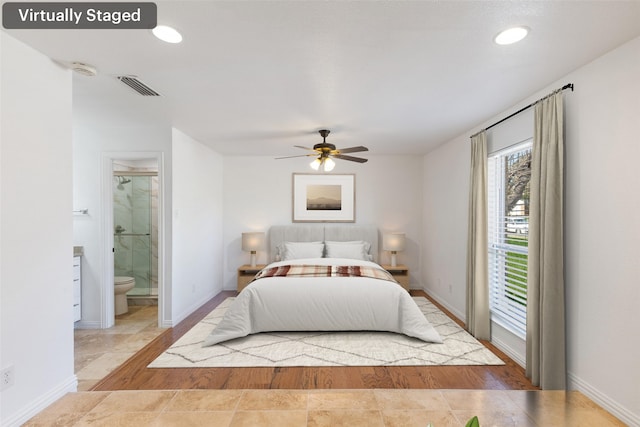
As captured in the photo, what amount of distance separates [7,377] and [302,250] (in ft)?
11.9

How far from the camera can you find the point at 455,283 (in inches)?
168

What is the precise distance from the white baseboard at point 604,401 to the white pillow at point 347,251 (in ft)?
10.0

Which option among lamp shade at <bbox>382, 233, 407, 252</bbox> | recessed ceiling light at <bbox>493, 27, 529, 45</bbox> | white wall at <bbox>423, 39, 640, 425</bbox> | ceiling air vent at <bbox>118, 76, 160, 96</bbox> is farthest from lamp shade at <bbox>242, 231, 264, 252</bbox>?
recessed ceiling light at <bbox>493, 27, 529, 45</bbox>

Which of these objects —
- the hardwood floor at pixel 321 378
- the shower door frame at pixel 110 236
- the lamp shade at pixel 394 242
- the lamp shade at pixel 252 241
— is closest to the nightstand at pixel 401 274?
the lamp shade at pixel 394 242

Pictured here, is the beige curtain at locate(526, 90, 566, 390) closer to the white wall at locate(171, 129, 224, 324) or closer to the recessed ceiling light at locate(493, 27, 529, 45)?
the recessed ceiling light at locate(493, 27, 529, 45)

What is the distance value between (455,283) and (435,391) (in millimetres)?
2291

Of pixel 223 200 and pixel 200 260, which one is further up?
pixel 223 200

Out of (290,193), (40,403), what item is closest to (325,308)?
(40,403)

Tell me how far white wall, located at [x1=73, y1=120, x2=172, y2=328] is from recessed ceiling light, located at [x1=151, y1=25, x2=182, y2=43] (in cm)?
218

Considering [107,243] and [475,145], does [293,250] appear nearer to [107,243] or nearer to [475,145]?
[107,243]

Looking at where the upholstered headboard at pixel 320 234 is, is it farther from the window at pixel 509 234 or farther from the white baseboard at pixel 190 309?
the window at pixel 509 234

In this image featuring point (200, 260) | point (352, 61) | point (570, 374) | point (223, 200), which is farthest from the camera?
point (223, 200)

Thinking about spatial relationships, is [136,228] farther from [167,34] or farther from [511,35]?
[511,35]

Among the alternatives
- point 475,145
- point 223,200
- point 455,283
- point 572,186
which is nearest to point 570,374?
point 572,186
